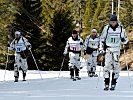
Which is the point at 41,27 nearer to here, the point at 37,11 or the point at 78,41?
the point at 37,11

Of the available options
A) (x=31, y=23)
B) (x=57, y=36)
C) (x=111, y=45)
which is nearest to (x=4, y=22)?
(x=57, y=36)

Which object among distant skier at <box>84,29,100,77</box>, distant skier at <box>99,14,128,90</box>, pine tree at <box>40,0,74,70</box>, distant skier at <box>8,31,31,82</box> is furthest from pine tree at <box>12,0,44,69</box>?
distant skier at <box>99,14,128,90</box>

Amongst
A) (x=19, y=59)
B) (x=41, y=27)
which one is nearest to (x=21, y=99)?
Answer: (x=19, y=59)

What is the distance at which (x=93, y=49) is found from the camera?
1923cm

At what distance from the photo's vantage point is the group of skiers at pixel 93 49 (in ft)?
42.8

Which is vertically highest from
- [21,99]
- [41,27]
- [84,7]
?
[84,7]

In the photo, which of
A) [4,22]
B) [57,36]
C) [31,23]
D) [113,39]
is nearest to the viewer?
[113,39]

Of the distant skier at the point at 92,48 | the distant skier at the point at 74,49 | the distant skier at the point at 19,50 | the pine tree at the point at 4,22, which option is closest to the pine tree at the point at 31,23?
the pine tree at the point at 4,22

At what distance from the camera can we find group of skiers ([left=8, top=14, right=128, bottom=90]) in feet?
42.8

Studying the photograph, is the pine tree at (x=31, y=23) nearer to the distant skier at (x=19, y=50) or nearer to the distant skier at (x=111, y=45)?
the distant skier at (x=19, y=50)

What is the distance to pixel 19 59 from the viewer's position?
17.6 meters

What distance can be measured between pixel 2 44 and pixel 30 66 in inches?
138

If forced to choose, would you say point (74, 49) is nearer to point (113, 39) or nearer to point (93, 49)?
point (93, 49)

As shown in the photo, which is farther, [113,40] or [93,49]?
[93,49]
